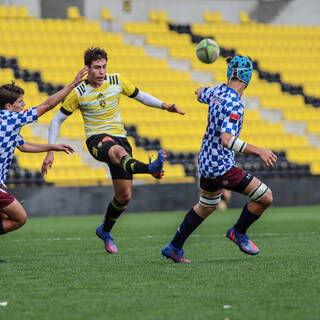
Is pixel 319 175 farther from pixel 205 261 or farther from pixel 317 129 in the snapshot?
pixel 205 261

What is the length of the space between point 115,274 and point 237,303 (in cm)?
164

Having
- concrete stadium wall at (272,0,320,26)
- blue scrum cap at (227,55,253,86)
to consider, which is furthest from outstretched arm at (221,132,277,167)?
concrete stadium wall at (272,0,320,26)

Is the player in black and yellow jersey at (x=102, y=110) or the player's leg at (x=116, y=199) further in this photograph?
the player's leg at (x=116, y=199)

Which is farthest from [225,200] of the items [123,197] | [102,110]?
[102,110]

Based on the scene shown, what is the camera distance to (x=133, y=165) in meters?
6.80

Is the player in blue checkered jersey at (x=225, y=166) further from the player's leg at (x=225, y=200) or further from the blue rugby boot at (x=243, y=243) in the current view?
the player's leg at (x=225, y=200)

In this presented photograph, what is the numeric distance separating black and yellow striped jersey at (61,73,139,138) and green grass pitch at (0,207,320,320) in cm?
134

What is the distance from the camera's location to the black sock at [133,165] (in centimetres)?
665

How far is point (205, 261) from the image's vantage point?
22.1 ft

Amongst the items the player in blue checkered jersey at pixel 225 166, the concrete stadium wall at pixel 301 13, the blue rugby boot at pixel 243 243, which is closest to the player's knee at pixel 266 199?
the player in blue checkered jersey at pixel 225 166

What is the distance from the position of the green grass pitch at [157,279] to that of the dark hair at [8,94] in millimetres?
1508

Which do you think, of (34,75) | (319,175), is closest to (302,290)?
(319,175)

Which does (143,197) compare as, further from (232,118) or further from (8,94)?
(232,118)

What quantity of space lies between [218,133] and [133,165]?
2.94 ft
